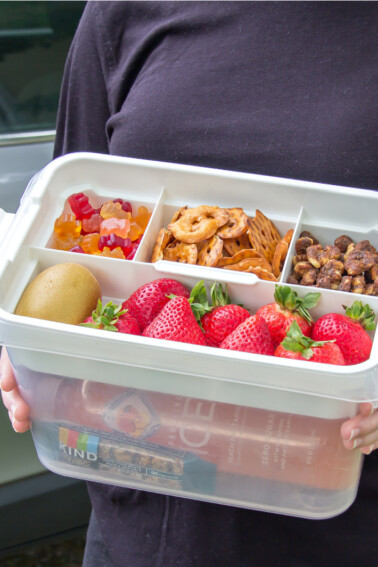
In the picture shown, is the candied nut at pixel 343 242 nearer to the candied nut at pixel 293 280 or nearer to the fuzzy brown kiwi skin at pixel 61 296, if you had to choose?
the candied nut at pixel 293 280

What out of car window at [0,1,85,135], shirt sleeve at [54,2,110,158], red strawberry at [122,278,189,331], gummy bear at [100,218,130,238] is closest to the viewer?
red strawberry at [122,278,189,331]

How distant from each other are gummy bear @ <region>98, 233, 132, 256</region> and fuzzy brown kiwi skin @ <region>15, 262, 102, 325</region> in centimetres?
8

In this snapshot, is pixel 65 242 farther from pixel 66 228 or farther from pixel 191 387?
pixel 191 387

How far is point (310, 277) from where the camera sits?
766 mm

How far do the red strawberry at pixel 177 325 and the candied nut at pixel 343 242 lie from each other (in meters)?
0.24

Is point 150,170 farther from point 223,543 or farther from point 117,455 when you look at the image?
point 223,543

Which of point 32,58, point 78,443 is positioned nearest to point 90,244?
point 78,443

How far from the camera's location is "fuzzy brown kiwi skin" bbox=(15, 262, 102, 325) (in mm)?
709

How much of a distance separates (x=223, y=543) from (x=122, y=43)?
0.74 meters

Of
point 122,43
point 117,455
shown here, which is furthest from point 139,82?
point 117,455

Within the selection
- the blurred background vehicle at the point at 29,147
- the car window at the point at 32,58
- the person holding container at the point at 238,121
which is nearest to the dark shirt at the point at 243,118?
the person holding container at the point at 238,121

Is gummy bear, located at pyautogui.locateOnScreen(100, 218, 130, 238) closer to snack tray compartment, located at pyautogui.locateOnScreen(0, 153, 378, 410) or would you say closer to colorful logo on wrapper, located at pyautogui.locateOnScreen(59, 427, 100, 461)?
snack tray compartment, located at pyautogui.locateOnScreen(0, 153, 378, 410)

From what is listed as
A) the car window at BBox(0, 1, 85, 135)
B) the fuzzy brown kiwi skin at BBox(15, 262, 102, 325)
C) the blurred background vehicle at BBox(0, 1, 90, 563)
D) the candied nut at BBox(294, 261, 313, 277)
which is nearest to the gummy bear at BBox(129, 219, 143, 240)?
the fuzzy brown kiwi skin at BBox(15, 262, 102, 325)

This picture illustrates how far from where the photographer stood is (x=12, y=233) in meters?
0.77
